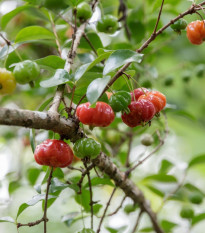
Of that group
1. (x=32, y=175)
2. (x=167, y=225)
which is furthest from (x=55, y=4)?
(x=167, y=225)

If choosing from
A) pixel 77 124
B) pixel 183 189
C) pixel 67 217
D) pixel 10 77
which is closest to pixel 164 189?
pixel 183 189

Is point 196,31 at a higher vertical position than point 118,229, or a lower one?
higher

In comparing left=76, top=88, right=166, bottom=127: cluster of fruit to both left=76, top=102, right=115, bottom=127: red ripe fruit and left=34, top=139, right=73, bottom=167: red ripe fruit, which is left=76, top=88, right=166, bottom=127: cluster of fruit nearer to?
left=76, top=102, right=115, bottom=127: red ripe fruit

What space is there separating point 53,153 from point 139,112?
32 centimetres

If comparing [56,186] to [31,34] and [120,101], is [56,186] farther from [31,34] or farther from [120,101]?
[31,34]

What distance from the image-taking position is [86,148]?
1.14m

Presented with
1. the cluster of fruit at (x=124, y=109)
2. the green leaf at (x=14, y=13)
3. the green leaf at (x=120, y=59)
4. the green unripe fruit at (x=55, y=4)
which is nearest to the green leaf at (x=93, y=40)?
the green unripe fruit at (x=55, y=4)

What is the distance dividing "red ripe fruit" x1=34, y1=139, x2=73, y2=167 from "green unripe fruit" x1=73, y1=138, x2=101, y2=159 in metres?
0.03

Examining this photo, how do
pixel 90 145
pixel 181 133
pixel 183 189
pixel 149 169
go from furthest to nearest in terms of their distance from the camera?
1. pixel 149 169
2. pixel 181 133
3. pixel 183 189
4. pixel 90 145

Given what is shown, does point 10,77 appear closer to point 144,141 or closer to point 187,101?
point 144,141

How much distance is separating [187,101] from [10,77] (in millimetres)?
2734

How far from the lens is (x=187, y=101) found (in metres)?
3.64

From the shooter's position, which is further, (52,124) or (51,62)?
(51,62)

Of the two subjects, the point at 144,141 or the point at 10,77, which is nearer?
the point at 10,77
